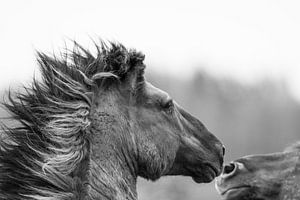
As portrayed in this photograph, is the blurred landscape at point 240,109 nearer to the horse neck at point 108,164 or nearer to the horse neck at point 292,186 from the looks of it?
the horse neck at point 292,186

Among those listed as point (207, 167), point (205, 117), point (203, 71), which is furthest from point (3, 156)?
point (203, 71)

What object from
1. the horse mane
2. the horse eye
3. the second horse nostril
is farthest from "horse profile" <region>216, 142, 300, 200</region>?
the horse mane

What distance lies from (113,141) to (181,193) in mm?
12573

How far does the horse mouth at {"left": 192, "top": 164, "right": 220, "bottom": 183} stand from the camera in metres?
9.46

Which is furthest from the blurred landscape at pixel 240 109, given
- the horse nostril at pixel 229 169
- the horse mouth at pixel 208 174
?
the horse mouth at pixel 208 174

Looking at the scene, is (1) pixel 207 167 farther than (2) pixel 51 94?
Yes

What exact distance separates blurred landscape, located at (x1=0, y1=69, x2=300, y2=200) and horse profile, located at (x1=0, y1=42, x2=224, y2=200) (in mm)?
26050

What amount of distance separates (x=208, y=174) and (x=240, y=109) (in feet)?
156

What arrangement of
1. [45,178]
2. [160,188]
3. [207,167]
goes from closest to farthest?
[45,178] → [207,167] → [160,188]

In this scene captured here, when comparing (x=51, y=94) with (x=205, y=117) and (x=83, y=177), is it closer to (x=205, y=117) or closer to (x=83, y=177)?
(x=83, y=177)

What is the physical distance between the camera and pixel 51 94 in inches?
331

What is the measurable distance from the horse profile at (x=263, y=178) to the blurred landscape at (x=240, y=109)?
25122mm

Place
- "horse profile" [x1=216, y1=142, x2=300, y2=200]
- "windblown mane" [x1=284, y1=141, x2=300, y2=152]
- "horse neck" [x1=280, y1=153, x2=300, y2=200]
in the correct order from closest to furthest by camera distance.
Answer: "horse profile" [x1=216, y1=142, x2=300, y2=200], "horse neck" [x1=280, y1=153, x2=300, y2=200], "windblown mane" [x1=284, y1=141, x2=300, y2=152]

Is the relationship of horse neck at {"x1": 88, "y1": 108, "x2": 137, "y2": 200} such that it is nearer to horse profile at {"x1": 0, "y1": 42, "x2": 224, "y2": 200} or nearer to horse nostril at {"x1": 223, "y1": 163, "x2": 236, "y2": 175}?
horse profile at {"x1": 0, "y1": 42, "x2": 224, "y2": 200}
